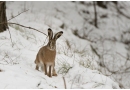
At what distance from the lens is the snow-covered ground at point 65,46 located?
3988mm

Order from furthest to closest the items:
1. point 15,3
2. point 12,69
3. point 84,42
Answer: point 15,3 → point 84,42 → point 12,69

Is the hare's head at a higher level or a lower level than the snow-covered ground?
higher

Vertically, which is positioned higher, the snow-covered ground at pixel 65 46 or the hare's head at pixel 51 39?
the hare's head at pixel 51 39

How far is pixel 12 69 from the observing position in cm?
405

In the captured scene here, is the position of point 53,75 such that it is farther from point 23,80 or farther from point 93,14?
point 93,14

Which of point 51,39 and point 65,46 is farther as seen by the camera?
point 65,46

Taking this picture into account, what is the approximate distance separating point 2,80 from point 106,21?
26.6 ft

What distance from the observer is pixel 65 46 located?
6.44m

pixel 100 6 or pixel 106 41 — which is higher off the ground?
pixel 100 6

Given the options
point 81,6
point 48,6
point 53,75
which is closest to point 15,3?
point 48,6

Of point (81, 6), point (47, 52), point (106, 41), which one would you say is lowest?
point (106, 41)

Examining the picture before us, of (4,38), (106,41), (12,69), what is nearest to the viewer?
(12,69)

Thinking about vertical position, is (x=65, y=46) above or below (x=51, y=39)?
→ below

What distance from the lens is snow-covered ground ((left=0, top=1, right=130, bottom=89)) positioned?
157 inches
